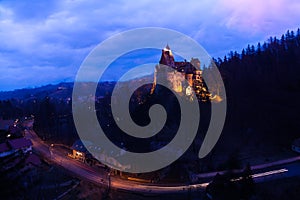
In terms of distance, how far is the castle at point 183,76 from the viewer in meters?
24.7

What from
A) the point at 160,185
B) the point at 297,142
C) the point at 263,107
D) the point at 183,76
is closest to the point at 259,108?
the point at 263,107

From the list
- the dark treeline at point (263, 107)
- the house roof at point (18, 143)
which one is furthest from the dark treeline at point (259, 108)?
the house roof at point (18, 143)

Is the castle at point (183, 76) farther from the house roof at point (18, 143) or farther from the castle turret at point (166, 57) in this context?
the house roof at point (18, 143)

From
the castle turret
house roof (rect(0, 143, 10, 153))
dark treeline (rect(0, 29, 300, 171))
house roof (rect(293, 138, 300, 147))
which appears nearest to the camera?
house roof (rect(293, 138, 300, 147))

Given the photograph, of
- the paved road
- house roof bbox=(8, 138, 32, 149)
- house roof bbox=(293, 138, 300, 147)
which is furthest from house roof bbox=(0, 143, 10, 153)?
house roof bbox=(293, 138, 300, 147)

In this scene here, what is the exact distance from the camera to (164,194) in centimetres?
1420

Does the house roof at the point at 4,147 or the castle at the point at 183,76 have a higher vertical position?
the castle at the point at 183,76

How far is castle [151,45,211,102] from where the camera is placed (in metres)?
24.7

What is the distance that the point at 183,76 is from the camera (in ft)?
90.3

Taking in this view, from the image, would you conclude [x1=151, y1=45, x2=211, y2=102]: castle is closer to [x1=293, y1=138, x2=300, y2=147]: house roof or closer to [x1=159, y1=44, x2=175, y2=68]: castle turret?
[x1=159, y1=44, x2=175, y2=68]: castle turret

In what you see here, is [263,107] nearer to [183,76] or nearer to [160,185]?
[183,76]

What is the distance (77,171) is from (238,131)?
42.4ft

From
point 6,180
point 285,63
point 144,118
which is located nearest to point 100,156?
point 144,118

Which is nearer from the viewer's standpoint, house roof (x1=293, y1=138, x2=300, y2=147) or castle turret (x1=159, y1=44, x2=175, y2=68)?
house roof (x1=293, y1=138, x2=300, y2=147)
